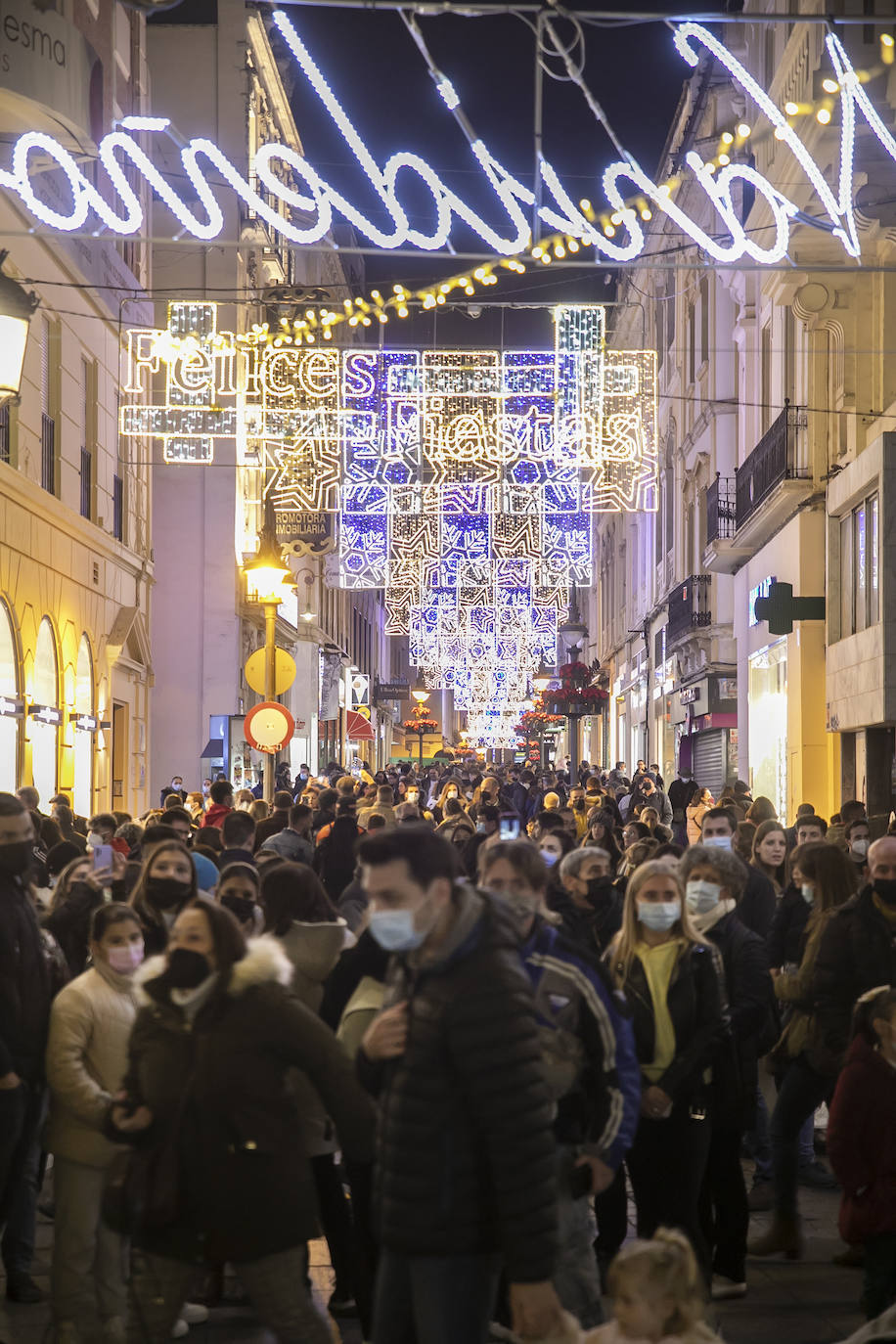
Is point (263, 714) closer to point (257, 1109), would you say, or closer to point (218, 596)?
point (257, 1109)

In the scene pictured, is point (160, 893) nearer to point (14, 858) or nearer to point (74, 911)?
point (74, 911)

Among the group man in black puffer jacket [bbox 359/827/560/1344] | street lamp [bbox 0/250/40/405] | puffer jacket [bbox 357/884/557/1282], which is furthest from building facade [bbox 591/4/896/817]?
puffer jacket [bbox 357/884/557/1282]

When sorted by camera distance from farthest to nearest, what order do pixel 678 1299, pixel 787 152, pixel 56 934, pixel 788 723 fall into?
pixel 788 723 → pixel 787 152 → pixel 56 934 → pixel 678 1299

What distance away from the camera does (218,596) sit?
39.1 m

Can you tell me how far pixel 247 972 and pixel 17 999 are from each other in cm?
197

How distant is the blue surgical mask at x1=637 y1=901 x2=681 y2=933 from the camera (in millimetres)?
6527

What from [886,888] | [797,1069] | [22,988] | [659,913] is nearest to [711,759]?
[797,1069]

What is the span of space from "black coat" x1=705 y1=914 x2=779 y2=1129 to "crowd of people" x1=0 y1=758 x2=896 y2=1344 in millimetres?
14

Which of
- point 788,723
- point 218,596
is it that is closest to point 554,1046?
point 788,723

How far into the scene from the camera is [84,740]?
26109 millimetres

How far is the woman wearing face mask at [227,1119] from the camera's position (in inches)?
179

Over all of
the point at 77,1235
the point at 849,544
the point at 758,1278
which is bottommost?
the point at 758,1278

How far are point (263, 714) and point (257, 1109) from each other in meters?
12.6

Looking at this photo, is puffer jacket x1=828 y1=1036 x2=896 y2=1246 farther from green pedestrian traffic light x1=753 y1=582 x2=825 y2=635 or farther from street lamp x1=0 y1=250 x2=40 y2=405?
green pedestrian traffic light x1=753 y1=582 x2=825 y2=635
